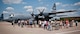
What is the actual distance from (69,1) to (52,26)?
2.17 ft

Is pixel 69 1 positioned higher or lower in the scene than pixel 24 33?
higher

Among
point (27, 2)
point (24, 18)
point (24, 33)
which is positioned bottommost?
point (24, 33)

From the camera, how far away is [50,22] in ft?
11.4

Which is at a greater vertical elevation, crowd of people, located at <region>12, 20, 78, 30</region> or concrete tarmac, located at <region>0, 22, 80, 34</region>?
crowd of people, located at <region>12, 20, 78, 30</region>

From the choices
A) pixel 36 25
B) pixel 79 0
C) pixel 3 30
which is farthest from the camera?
pixel 79 0

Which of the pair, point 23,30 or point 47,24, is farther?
point 47,24

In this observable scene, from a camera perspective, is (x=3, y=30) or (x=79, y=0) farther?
(x=79, y=0)

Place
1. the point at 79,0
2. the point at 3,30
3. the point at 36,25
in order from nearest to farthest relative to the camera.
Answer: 1. the point at 3,30
2. the point at 36,25
3. the point at 79,0

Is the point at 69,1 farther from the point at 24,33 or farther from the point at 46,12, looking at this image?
the point at 24,33

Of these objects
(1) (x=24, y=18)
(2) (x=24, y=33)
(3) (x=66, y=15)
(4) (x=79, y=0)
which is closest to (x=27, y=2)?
(1) (x=24, y=18)

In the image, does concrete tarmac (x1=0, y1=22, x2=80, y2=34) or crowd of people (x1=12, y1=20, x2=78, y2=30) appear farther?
crowd of people (x1=12, y1=20, x2=78, y2=30)

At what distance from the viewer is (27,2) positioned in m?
3.35

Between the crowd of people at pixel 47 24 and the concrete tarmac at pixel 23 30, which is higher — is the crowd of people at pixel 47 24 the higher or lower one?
the higher one

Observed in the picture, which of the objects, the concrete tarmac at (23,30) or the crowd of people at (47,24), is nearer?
the concrete tarmac at (23,30)
